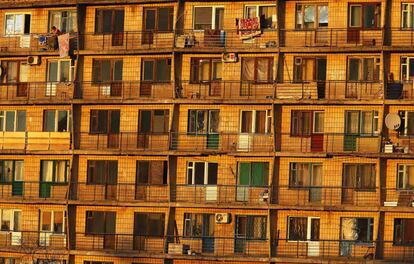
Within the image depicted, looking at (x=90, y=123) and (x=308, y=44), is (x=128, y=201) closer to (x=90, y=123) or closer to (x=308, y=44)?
(x=90, y=123)

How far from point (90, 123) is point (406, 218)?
56.6 feet

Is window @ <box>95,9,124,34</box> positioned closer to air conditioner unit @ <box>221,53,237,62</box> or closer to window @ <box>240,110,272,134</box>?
air conditioner unit @ <box>221,53,237,62</box>

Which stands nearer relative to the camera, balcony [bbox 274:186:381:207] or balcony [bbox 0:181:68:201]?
balcony [bbox 274:186:381:207]

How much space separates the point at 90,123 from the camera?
77688 millimetres

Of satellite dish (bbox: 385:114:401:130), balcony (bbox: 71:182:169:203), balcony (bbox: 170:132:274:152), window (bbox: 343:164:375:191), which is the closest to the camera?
satellite dish (bbox: 385:114:401:130)

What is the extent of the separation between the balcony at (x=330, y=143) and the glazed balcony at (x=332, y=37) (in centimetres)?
453

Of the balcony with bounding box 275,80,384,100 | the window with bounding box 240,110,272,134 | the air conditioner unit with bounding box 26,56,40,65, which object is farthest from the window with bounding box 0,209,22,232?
the balcony with bounding box 275,80,384,100

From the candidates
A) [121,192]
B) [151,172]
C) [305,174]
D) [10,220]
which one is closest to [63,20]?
[151,172]

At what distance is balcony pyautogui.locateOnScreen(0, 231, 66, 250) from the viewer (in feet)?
254

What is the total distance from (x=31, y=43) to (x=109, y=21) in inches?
184

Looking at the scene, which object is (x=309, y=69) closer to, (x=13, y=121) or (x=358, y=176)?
(x=358, y=176)

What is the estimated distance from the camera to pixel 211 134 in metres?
75.8

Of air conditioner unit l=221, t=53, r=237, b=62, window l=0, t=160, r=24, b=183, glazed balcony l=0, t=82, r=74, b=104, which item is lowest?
window l=0, t=160, r=24, b=183

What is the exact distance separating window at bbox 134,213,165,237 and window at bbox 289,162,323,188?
22.9 feet
